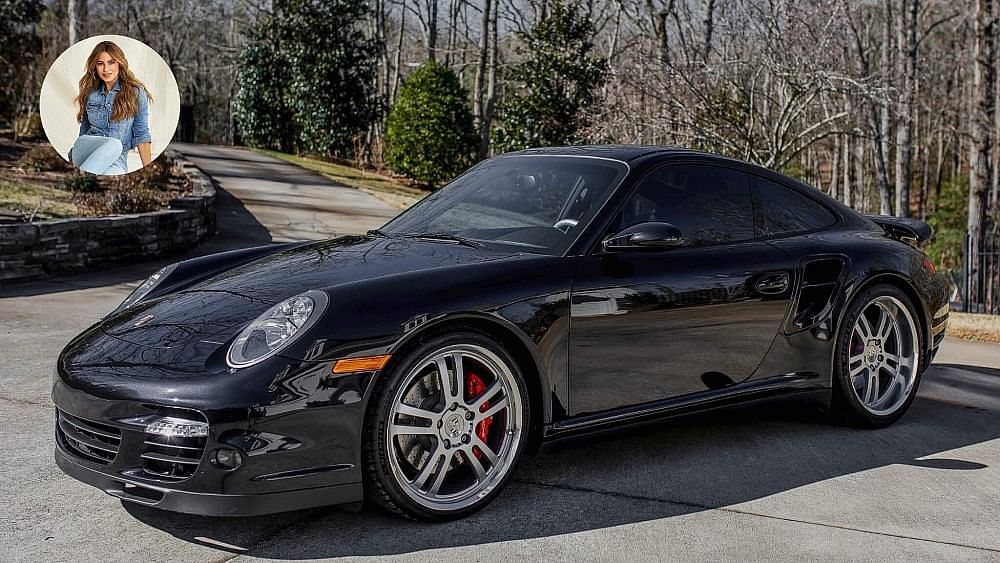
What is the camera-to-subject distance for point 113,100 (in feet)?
33.2

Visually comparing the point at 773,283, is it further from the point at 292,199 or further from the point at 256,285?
the point at 292,199

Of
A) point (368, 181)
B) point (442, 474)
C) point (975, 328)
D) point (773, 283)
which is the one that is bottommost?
point (975, 328)

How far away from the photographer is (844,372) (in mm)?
5051

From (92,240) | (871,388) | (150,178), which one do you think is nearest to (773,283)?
(871,388)

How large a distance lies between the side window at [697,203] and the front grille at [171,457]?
6.71ft

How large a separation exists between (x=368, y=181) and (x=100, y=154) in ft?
54.1

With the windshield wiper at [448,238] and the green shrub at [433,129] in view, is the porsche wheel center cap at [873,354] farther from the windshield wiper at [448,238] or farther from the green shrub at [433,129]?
the green shrub at [433,129]

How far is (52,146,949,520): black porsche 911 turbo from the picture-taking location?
3.28m

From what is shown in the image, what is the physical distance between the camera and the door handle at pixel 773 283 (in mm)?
4637

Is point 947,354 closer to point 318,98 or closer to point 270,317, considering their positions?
point 270,317

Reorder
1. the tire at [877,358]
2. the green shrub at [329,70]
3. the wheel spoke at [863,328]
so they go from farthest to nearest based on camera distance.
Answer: the green shrub at [329,70]
the wheel spoke at [863,328]
the tire at [877,358]

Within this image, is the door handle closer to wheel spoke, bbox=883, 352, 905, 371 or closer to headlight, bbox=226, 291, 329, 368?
wheel spoke, bbox=883, 352, 905, 371

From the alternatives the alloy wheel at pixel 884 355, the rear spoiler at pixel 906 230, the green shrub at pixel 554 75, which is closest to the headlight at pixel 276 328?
the alloy wheel at pixel 884 355

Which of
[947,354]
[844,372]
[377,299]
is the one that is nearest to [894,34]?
[947,354]
